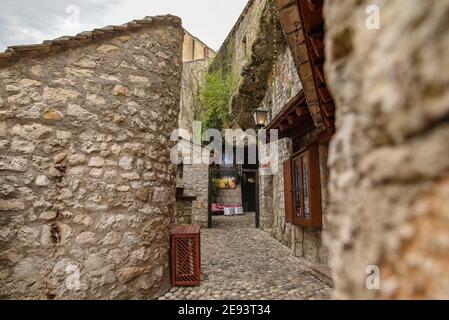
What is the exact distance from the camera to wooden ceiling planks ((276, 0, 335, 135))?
2518 mm

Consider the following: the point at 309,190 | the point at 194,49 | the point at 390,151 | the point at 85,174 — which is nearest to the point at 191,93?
the point at 194,49

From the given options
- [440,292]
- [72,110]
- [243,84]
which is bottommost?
[440,292]

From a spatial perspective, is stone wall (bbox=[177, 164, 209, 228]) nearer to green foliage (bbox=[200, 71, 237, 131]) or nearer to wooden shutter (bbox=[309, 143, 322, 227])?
green foliage (bbox=[200, 71, 237, 131])

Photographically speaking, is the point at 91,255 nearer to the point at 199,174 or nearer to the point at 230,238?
the point at 230,238

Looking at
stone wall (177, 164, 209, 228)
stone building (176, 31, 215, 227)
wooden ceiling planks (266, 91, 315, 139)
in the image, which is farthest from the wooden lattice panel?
stone wall (177, 164, 209, 228)

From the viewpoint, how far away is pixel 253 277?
13.8 feet

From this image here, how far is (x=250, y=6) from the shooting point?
34.0 ft

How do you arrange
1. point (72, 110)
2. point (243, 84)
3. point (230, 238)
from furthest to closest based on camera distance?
point (243, 84), point (230, 238), point (72, 110)

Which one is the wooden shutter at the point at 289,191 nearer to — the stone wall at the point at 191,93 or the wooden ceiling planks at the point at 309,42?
the wooden ceiling planks at the point at 309,42

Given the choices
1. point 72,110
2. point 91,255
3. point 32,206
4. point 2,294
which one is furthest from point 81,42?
point 2,294

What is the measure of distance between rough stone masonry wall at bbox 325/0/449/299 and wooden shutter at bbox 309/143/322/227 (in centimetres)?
409

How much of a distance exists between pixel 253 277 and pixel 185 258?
1.24 meters

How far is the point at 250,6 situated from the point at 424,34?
1155cm

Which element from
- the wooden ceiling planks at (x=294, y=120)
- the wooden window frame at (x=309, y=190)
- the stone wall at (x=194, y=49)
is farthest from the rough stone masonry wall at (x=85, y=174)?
the stone wall at (x=194, y=49)
